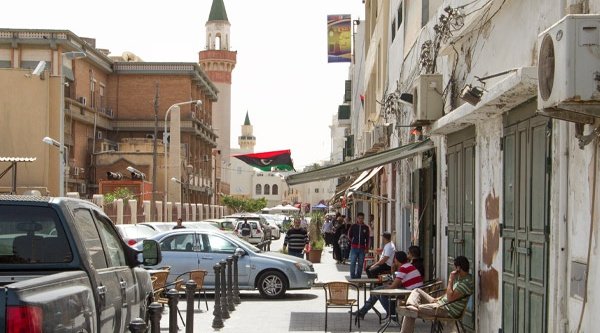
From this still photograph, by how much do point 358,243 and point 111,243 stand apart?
580 inches

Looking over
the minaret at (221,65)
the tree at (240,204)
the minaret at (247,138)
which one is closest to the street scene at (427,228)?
the tree at (240,204)

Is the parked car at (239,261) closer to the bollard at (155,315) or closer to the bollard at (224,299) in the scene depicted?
the bollard at (224,299)

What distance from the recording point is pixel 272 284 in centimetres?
1967

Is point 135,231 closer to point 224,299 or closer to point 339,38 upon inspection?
point 224,299

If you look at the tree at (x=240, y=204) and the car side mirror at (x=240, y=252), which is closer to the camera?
the car side mirror at (x=240, y=252)

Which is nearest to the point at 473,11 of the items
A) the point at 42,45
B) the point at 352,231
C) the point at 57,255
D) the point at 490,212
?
the point at 490,212

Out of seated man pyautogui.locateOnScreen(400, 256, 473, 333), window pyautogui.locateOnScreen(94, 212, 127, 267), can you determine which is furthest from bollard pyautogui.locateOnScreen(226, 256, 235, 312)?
window pyautogui.locateOnScreen(94, 212, 127, 267)

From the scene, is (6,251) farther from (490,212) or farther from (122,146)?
(122,146)

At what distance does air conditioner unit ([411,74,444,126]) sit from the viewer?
Answer: 560 inches

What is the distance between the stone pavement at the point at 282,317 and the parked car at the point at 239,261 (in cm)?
33

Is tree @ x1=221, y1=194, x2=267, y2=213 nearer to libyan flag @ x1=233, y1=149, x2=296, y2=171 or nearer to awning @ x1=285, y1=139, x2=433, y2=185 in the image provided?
libyan flag @ x1=233, y1=149, x2=296, y2=171

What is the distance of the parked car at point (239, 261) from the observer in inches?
773

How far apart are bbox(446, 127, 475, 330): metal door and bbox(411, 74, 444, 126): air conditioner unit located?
0.46m

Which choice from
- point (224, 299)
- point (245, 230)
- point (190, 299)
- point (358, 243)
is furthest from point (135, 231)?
point (190, 299)
